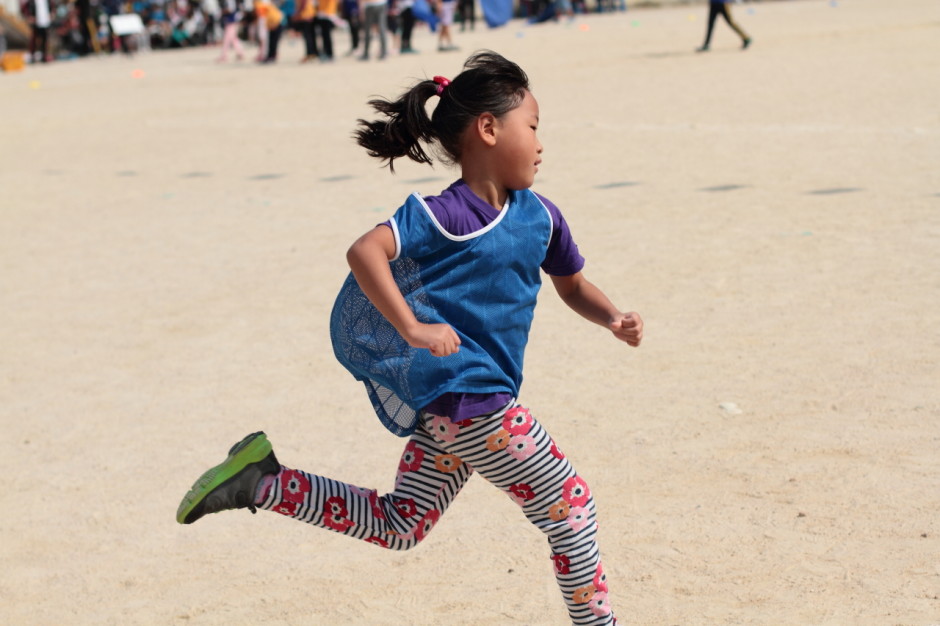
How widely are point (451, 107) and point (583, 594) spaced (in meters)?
1.21

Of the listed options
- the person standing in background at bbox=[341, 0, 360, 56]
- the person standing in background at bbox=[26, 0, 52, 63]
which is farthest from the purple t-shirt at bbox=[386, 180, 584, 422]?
the person standing in background at bbox=[26, 0, 52, 63]

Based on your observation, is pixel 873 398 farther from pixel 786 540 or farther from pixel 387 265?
pixel 387 265

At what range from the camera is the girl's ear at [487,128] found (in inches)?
116

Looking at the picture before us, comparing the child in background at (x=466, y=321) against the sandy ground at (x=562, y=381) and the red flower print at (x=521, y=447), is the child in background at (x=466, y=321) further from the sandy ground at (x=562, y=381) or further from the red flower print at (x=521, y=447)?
the sandy ground at (x=562, y=381)

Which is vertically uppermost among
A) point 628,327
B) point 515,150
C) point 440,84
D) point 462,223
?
point 440,84

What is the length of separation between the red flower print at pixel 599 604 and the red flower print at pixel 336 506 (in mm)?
663

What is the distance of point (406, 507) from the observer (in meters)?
3.14

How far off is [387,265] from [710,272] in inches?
174

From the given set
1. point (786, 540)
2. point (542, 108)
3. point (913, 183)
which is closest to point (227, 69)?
point (542, 108)

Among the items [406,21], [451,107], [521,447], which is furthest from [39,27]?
[521,447]

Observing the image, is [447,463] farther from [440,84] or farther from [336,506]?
[440,84]

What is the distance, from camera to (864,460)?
428cm

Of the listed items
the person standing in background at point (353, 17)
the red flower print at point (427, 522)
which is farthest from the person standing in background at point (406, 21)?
the red flower print at point (427, 522)

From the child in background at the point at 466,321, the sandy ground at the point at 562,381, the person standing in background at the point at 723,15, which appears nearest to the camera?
the child in background at the point at 466,321
